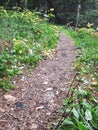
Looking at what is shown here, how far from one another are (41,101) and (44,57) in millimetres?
2662

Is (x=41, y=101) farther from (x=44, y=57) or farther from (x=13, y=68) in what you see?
(x=44, y=57)

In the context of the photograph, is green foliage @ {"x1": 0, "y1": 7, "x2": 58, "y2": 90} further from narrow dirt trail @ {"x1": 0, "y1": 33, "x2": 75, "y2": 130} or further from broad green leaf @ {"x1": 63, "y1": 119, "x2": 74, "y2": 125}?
broad green leaf @ {"x1": 63, "y1": 119, "x2": 74, "y2": 125}

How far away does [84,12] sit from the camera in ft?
77.8

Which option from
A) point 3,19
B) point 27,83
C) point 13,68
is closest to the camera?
point 27,83

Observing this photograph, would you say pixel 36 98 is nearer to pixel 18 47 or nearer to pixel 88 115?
pixel 88 115

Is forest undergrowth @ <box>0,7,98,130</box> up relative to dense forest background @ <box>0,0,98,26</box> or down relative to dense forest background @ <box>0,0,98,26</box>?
up

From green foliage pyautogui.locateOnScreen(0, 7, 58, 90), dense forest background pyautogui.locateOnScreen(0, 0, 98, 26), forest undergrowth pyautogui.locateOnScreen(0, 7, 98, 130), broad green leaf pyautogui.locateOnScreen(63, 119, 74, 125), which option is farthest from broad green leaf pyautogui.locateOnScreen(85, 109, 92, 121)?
dense forest background pyautogui.locateOnScreen(0, 0, 98, 26)

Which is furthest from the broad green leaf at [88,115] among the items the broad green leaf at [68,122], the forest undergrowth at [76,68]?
the broad green leaf at [68,122]

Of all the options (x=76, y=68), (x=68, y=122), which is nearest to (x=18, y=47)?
(x=76, y=68)

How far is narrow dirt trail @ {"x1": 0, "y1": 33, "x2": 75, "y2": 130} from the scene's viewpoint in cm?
318

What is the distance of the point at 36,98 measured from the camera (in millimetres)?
3861

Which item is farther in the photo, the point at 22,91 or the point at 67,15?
the point at 67,15

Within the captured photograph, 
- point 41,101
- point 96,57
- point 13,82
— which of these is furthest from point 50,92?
point 96,57

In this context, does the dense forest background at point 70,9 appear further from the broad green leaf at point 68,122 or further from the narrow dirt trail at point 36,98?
the broad green leaf at point 68,122
